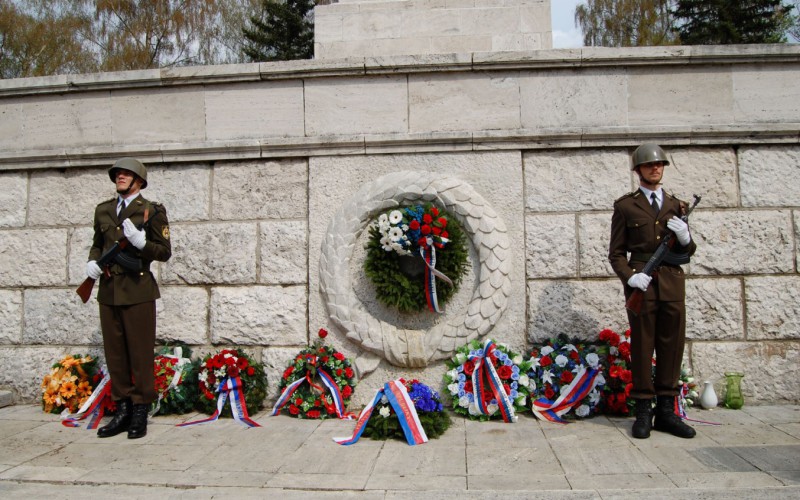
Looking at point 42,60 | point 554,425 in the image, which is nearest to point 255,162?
point 554,425

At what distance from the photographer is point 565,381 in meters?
4.84

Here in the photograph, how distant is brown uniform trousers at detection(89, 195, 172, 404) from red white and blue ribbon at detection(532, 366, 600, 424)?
282 cm

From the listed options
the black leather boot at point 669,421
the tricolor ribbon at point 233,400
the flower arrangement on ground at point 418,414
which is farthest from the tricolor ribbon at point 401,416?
the black leather boot at point 669,421

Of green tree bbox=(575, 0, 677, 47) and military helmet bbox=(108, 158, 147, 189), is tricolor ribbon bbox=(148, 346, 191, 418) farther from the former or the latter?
green tree bbox=(575, 0, 677, 47)

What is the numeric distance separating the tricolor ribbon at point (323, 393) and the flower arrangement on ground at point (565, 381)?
1460mm

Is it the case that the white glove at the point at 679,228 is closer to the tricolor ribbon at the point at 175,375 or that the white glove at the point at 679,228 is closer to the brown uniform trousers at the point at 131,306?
the brown uniform trousers at the point at 131,306

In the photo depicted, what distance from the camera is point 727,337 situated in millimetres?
5141

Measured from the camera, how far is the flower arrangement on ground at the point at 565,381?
15.7 ft

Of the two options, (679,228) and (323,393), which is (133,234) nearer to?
(323,393)

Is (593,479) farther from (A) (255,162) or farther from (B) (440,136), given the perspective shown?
(A) (255,162)

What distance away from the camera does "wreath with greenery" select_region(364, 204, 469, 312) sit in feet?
16.1

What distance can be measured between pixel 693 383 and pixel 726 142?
1.97m

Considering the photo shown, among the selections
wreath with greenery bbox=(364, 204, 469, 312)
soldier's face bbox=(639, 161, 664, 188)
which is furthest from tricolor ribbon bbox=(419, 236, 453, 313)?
soldier's face bbox=(639, 161, 664, 188)

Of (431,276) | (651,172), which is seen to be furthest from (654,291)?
(431,276)
